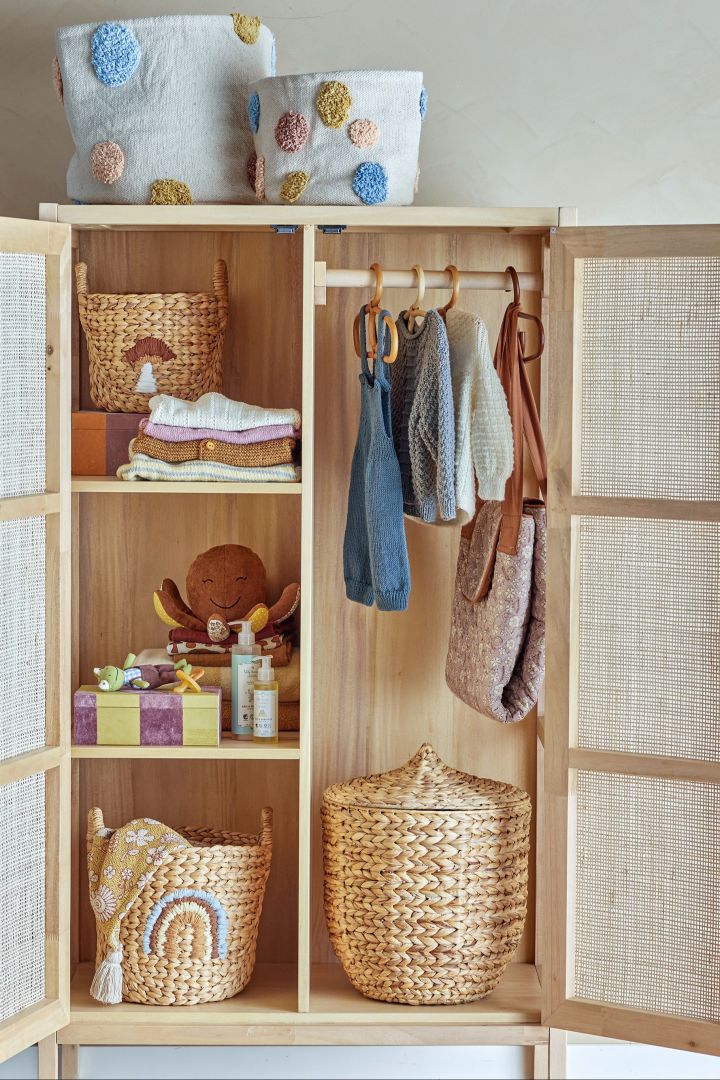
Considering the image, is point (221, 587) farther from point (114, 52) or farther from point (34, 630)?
point (114, 52)

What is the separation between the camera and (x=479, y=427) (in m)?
2.03

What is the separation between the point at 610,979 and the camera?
6.77ft

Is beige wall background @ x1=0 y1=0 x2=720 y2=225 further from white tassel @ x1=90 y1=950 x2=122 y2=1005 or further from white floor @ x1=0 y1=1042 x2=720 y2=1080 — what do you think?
white floor @ x1=0 y1=1042 x2=720 y2=1080

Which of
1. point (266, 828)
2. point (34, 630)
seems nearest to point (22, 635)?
point (34, 630)

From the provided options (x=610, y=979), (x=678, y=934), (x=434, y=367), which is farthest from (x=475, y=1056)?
(x=434, y=367)

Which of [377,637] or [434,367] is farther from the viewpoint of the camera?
[377,637]

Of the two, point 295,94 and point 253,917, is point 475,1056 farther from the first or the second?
point 295,94

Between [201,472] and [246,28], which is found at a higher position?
[246,28]

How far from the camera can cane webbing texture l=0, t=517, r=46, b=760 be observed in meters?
2.00

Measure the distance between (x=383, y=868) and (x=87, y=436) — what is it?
1.01 m

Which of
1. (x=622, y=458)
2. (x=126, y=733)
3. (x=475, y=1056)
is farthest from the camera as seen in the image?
(x=475, y=1056)

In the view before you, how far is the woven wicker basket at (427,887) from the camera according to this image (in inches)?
83.4

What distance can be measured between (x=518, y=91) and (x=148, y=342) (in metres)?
0.96

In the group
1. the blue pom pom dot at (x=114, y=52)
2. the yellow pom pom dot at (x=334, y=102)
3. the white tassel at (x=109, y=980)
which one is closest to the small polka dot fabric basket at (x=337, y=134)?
the yellow pom pom dot at (x=334, y=102)
